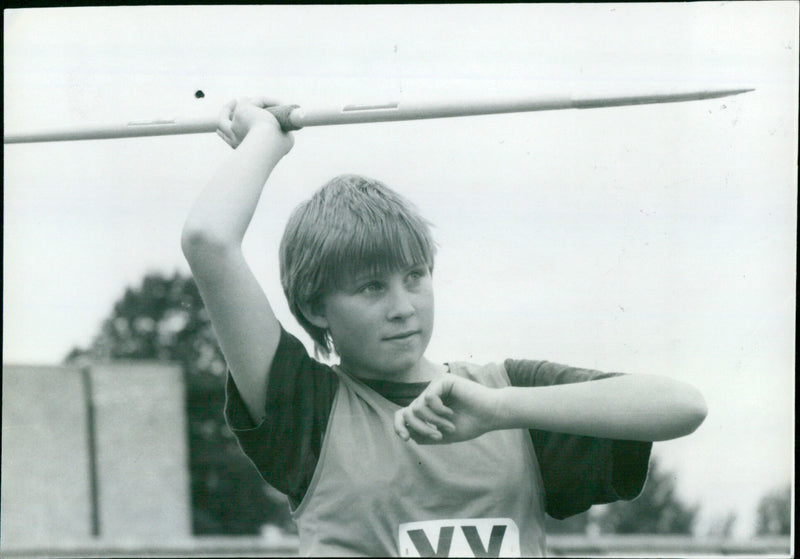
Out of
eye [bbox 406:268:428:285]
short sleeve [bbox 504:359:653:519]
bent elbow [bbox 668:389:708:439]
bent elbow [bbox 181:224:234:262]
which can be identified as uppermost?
bent elbow [bbox 181:224:234:262]

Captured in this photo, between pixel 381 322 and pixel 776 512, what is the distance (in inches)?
31.4

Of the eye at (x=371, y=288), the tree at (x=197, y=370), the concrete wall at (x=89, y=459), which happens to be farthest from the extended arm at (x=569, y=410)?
the concrete wall at (x=89, y=459)

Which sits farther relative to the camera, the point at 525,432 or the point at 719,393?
the point at 719,393

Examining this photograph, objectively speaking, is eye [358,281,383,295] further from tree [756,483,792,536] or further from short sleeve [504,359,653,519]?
tree [756,483,792,536]

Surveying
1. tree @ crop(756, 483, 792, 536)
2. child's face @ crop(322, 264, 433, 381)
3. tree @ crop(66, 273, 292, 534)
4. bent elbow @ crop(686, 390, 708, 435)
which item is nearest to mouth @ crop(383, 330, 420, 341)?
child's face @ crop(322, 264, 433, 381)

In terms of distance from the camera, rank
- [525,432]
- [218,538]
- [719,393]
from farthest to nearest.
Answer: [218,538] → [719,393] → [525,432]

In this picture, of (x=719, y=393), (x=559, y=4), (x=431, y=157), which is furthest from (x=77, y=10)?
(x=719, y=393)

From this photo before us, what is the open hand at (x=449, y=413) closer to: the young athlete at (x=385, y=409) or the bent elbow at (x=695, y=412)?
the young athlete at (x=385, y=409)

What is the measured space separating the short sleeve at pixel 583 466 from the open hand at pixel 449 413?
0.38ft

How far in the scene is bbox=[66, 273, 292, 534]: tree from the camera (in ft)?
6.61

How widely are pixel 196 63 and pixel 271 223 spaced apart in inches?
13.2

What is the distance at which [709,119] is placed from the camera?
6.39ft

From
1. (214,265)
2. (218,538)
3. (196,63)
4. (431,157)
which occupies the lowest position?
(218,538)

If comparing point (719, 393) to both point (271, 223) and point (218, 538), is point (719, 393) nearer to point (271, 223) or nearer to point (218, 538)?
point (271, 223)
